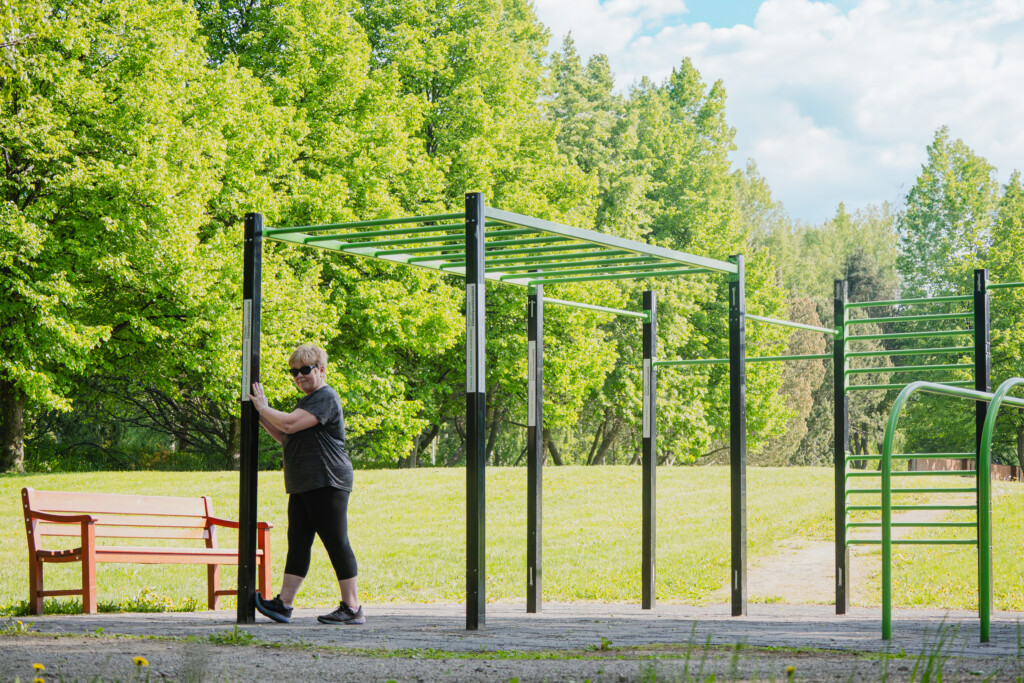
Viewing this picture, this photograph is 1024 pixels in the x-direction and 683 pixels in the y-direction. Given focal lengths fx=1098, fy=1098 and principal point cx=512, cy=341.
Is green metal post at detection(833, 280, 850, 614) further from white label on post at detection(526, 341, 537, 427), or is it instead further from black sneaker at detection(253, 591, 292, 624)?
black sneaker at detection(253, 591, 292, 624)

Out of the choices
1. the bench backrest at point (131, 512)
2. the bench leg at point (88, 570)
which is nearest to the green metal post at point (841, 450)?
the bench backrest at point (131, 512)

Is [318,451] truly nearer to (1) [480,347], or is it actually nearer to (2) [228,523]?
(1) [480,347]

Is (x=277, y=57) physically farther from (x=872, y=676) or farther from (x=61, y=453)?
(x=872, y=676)

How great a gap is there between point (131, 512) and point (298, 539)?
2.73 m

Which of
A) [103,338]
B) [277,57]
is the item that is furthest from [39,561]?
[277,57]

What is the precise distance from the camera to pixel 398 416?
2516 cm

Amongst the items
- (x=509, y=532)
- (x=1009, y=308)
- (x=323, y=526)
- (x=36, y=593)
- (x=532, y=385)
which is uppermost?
(x=1009, y=308)

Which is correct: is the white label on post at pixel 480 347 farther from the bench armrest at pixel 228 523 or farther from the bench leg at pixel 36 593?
the bench leg at pixel 36 593

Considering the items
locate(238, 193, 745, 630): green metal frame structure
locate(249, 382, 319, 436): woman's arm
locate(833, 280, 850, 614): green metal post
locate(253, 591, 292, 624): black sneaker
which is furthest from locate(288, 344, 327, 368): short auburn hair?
locate(833, 280, 850, 614): green metal post

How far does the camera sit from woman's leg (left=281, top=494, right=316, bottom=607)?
275 inches

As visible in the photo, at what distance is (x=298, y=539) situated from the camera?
7016 millimetres

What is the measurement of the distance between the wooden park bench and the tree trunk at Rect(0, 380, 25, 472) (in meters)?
12.9

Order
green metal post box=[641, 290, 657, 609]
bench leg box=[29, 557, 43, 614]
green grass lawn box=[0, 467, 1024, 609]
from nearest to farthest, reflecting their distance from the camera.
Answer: bench leg box=[29, 557, 43, 614]
green metal post box=[641, 290, 657, 609]
green grass lawn box=[0, 467, 1024, 609]

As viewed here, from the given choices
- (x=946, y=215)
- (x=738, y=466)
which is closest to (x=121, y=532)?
(x=738, y=466)
